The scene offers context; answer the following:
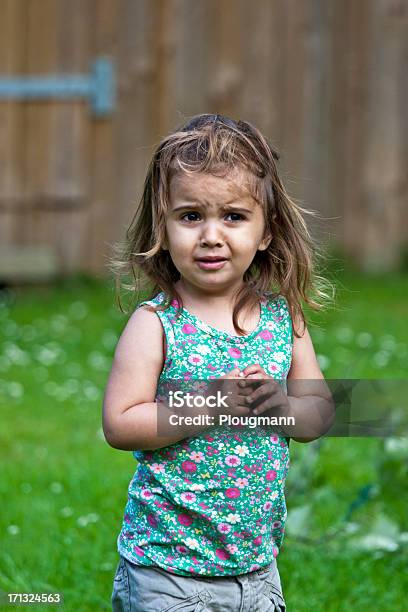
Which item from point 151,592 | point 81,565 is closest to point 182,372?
point 151,592

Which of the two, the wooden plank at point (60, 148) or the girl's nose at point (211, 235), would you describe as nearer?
the girl's nose at point (211, 235)

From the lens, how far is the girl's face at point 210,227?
214 centimetres

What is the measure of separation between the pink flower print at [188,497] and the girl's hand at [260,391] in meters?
0.20

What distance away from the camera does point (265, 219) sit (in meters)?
2.25

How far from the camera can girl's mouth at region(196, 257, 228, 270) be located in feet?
7.04

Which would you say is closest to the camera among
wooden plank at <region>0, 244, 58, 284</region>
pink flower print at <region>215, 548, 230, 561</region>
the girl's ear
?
pink flower print at <region>215, 548, 230, 561</region>

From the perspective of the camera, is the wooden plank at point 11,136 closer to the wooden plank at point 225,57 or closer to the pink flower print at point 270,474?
the wooden plank at point 225,57

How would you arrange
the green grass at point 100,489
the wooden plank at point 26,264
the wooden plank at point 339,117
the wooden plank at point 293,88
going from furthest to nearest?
the wooden plank at point 339,117 < the wooden plank at point 293,88 < the wooden plank at point 26,264 < the green grass at point 100,489

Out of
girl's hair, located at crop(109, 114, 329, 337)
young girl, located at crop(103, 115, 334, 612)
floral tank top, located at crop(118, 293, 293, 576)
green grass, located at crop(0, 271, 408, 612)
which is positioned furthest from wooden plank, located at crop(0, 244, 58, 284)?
floral tank top, located at crop(118, 293, 293, 576)

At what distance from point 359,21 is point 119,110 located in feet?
6.55

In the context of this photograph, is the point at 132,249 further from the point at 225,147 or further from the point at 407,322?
the point at 407,322

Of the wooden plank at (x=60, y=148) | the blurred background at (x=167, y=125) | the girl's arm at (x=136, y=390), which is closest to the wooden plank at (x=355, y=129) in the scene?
the blurred background at (x=167, y=125)

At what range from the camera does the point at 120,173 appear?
8.26m
